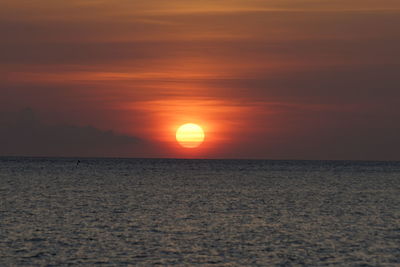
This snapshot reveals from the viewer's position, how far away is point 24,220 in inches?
2975

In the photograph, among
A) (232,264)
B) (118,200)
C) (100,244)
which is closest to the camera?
(232,264)

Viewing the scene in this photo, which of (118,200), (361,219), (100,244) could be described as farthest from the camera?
(118,200)

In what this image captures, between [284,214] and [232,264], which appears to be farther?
[284,214]

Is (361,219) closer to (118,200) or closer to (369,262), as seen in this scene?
(369,262)

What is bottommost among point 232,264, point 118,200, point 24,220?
point 232,264

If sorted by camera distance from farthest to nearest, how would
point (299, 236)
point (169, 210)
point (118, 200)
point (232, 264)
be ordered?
point (118, 200)
point (169, 210)
point (299, 236)
point (232, 264)

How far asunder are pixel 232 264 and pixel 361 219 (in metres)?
36.0

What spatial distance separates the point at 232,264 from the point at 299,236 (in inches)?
644

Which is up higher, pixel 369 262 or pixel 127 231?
pixel 127 231

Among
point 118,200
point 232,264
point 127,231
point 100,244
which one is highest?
point 118,200

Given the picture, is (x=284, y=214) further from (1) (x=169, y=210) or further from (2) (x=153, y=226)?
(2) (x=153, y=226)

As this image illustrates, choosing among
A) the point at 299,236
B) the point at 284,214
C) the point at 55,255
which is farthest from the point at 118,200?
the point at 55,255

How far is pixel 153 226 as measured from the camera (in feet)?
237

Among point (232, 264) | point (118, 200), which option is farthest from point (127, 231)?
point (118, 200)
